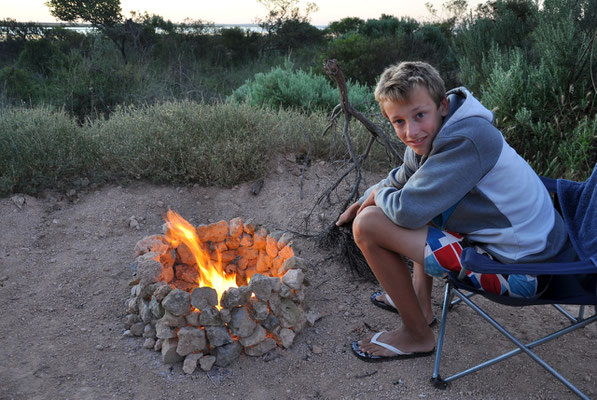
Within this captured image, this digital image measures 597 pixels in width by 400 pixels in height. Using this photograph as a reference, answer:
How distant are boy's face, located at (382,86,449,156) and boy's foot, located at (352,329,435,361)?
3.06ft

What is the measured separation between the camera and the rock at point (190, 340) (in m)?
2.28

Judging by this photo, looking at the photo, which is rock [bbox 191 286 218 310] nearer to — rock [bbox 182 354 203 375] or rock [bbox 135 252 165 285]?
rock [bbox 182 354 203 375]

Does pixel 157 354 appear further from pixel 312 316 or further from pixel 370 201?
pixel 370 201

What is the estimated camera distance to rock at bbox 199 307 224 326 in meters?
2.29

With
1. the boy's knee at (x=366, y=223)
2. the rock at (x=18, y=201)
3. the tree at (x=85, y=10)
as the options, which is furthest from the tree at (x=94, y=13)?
the boy's knee at (x=366, y=223)

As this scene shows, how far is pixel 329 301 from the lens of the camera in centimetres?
283

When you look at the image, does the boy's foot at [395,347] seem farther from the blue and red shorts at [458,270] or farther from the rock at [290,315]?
the blue and red shorts at [458,270]

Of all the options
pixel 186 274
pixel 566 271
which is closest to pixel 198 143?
pixel 186 274

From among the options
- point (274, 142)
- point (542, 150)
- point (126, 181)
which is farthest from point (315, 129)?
point (542, 150)

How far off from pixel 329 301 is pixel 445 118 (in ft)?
4.25

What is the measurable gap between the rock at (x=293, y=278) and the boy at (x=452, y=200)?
0.45m

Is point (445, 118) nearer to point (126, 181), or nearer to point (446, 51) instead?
point (126, 181)

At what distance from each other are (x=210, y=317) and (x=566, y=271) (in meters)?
1.52

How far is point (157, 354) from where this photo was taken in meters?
2.40
